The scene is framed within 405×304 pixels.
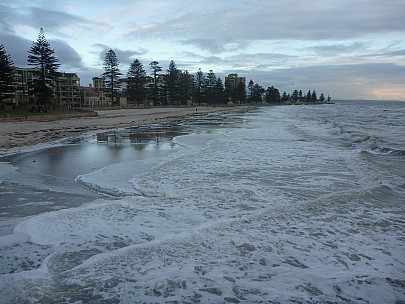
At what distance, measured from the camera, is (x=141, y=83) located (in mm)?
76188

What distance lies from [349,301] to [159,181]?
500cm

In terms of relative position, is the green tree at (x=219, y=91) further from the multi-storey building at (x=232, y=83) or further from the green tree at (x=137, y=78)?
the green tree at (x=137, y=78)

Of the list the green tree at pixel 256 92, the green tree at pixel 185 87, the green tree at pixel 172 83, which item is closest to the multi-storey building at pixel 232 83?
the green tree at pixel 256 92

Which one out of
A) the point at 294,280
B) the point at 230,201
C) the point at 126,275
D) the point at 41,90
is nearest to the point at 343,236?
the point at 294,280

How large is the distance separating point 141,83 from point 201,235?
2971 inches

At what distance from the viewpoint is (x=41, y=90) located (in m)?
38.1

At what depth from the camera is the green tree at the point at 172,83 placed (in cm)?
8281

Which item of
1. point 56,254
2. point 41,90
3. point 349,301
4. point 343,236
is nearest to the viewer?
point 349,301

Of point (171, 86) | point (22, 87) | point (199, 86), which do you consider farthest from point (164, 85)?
point (22, 87)

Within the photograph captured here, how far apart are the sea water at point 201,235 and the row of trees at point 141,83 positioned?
121 feet

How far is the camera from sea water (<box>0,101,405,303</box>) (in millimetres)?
3045

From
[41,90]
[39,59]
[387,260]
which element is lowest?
[387,260]

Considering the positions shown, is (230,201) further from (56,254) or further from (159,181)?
(56,254)

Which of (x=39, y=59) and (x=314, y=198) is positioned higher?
(x=39, y=59)
